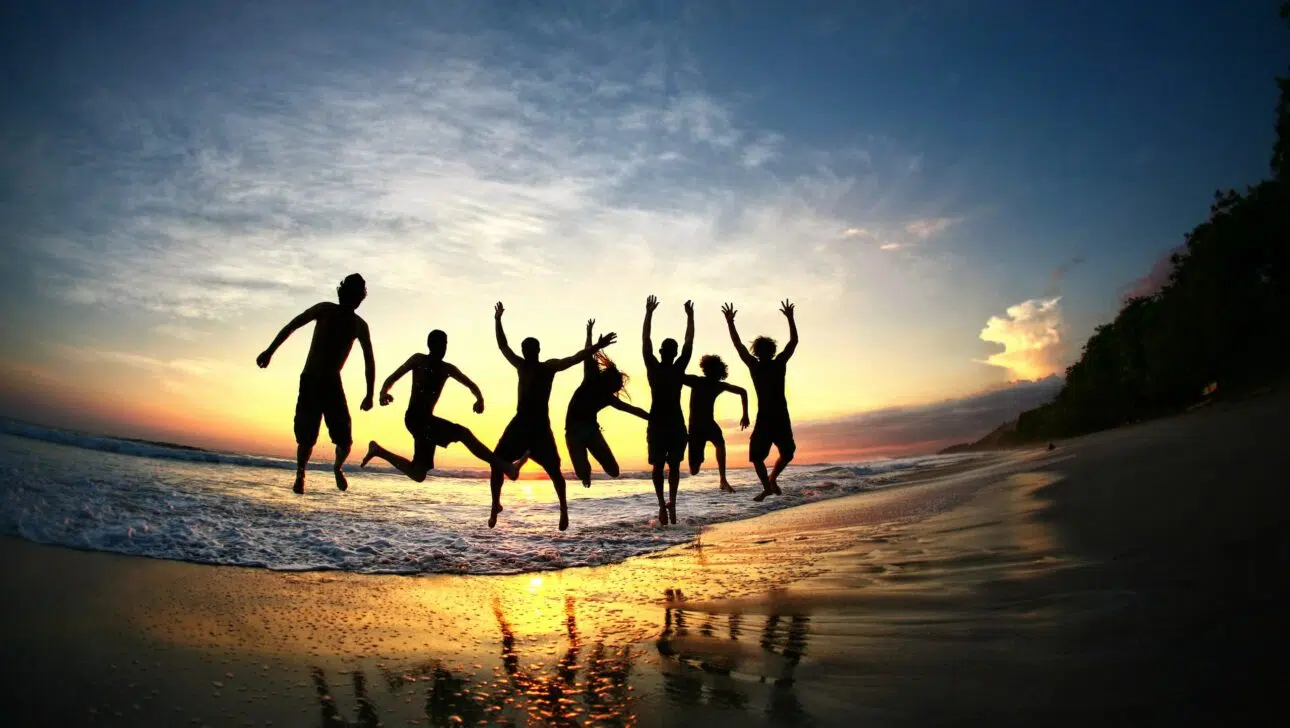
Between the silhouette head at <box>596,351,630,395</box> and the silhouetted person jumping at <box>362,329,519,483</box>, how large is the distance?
6.67ft

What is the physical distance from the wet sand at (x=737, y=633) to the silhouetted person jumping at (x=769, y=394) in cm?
308

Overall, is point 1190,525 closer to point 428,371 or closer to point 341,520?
point 428,371

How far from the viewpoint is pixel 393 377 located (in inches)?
320

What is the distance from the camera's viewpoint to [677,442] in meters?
10.5

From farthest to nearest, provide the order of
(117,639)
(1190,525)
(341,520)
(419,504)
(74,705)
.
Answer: (419,504) < (341,520) < (1190,525) < (117,639) < (74,705)

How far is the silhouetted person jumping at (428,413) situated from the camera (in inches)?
333

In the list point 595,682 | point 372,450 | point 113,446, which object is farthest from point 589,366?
point 113,446

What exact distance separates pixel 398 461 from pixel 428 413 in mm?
773

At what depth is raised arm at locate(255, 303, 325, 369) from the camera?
7321mm

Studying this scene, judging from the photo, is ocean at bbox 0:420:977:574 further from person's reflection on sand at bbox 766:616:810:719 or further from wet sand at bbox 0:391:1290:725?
person's reflection on sand at bbox 766:616:810:719

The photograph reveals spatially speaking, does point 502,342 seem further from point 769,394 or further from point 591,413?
point 769,394

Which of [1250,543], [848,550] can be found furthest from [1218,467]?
[848,550]

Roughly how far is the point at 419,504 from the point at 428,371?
10.3 m

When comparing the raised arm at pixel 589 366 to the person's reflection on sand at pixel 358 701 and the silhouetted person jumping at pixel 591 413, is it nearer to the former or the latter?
the silhouetted person jumping at pixel 591 413
